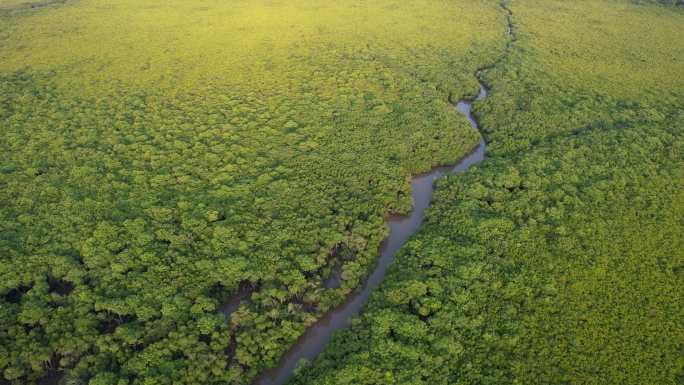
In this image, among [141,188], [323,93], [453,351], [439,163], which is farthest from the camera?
[323,93]

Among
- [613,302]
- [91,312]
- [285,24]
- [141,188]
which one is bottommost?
[613,302]

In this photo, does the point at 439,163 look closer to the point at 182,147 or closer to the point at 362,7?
the point at 182,147

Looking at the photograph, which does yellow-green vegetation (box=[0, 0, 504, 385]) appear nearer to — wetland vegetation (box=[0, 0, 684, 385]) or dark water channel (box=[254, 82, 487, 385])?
wetland vegetation (box=[0, 0, 684, 385])

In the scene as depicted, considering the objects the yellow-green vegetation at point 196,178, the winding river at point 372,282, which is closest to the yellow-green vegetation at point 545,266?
the winding river at point 372,282

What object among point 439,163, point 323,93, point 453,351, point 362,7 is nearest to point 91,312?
point 453,351

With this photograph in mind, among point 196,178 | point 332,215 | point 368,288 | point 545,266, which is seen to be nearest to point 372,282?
point 368,288

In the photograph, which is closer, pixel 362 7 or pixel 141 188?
pixel 141 188

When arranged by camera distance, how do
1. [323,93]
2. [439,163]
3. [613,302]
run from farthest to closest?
1. [323,93]
2. [439,163]
3. [613,302]

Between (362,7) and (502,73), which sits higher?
(362,7)
